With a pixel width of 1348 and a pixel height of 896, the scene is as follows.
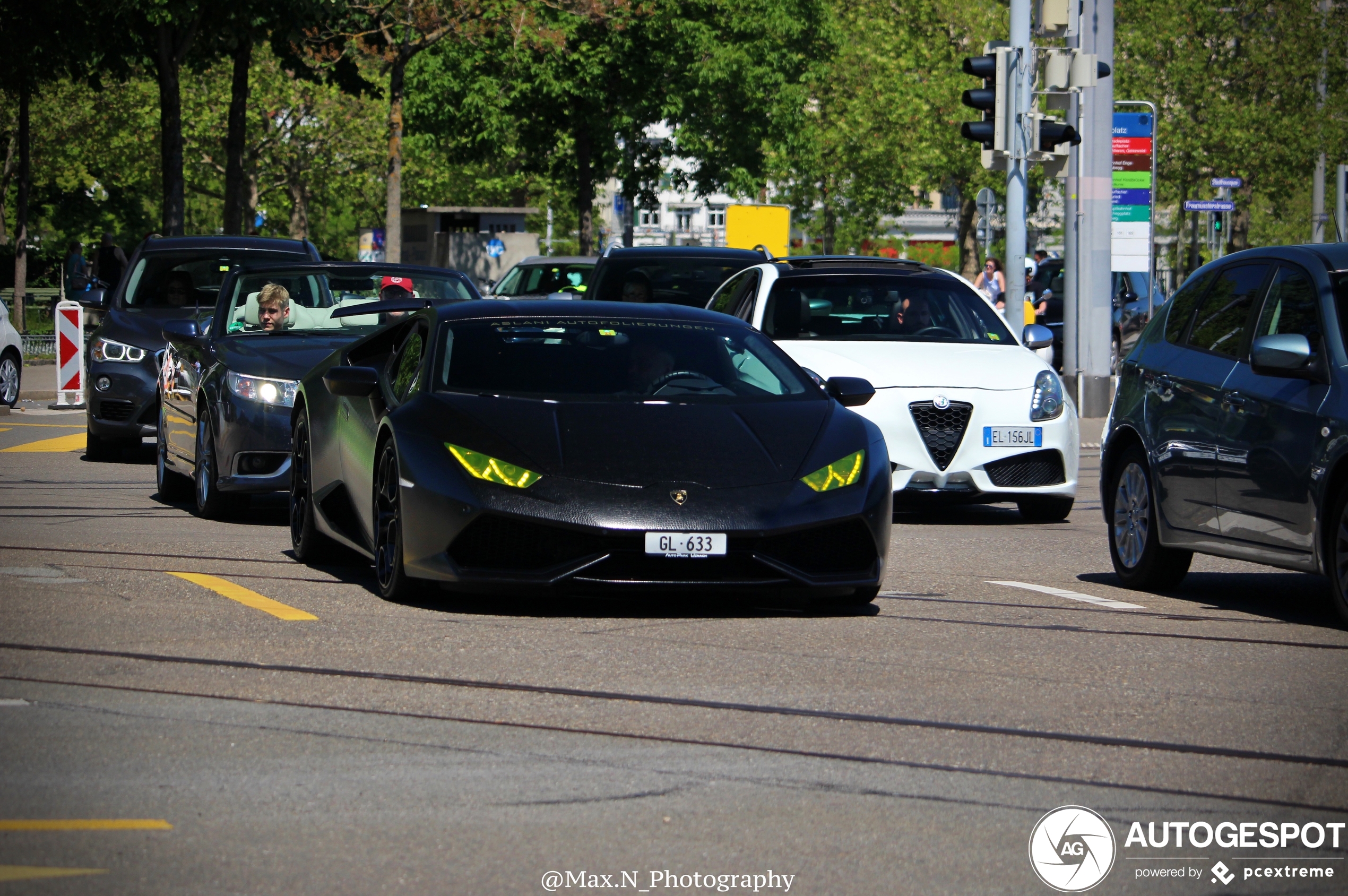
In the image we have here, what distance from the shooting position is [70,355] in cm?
2328

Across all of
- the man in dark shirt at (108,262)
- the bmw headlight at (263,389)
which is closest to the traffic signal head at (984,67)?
the bmw headlight at (263,389)

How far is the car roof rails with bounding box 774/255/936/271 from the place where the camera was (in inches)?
559

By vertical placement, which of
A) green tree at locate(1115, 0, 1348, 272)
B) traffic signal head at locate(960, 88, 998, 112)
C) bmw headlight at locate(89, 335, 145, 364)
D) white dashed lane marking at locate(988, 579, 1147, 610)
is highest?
green tree at locate(1115, 0, 1348, 272)

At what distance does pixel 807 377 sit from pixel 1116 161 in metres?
16.7

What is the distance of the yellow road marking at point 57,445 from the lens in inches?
693

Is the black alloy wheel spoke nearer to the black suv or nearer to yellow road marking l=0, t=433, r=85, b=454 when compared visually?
the black suv

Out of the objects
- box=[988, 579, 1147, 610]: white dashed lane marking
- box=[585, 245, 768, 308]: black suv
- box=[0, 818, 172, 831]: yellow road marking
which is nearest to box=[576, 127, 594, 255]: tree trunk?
box=[585, 245, 768, 308]: black suv

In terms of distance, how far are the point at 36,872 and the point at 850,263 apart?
10.7 m

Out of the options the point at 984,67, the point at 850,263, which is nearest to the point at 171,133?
the point at 984,67

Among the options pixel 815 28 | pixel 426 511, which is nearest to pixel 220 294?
pixel 426 511

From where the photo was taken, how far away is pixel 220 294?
44.2ft

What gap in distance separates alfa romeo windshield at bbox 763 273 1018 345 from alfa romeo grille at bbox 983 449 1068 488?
1.19 m

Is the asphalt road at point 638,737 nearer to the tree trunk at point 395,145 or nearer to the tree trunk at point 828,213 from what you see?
the tree trunk at point 395,145

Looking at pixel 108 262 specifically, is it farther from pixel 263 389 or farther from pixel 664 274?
pixel 263 389
